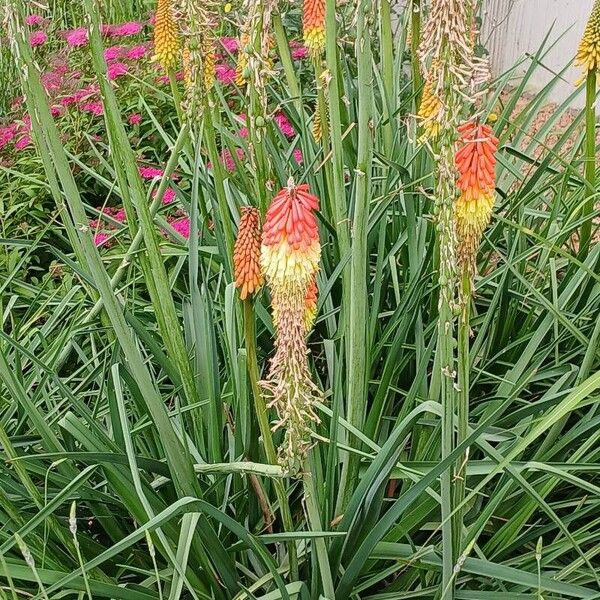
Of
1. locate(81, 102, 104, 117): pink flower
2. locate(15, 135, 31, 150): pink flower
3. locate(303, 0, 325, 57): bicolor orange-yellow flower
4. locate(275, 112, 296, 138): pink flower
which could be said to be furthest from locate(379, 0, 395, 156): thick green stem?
locate(15, 135, 31, 150): pink flower

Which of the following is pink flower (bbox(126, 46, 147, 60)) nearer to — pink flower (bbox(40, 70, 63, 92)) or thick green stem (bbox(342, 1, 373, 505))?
pink flower (bbox(40, 70, 63, 92))

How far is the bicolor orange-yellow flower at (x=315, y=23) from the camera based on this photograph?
2527mm

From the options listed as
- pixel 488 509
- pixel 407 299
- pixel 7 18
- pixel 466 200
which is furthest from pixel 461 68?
pixel 407 299

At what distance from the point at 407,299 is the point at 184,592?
1.02 meters

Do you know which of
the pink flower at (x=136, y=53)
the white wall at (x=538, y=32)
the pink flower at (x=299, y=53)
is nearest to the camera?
the pink flower at (x=136, y=53)

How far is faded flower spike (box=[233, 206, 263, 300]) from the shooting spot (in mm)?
1518

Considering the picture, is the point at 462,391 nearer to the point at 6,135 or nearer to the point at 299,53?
the point at 6,135

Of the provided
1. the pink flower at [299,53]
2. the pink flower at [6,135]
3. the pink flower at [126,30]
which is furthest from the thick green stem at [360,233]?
the pink flower at [126,30]

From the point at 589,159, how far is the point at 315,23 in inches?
38.8

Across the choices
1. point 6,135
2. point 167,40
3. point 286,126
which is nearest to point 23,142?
point 6,135

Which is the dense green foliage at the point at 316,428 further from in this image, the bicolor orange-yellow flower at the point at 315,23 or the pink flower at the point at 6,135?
the pink flower at the point at 6,135

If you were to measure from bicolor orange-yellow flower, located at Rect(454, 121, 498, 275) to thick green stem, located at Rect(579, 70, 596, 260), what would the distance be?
44.0 inches

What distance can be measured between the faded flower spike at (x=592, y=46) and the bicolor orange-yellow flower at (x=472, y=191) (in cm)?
120

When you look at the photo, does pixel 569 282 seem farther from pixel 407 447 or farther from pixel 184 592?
pixel 184 592
